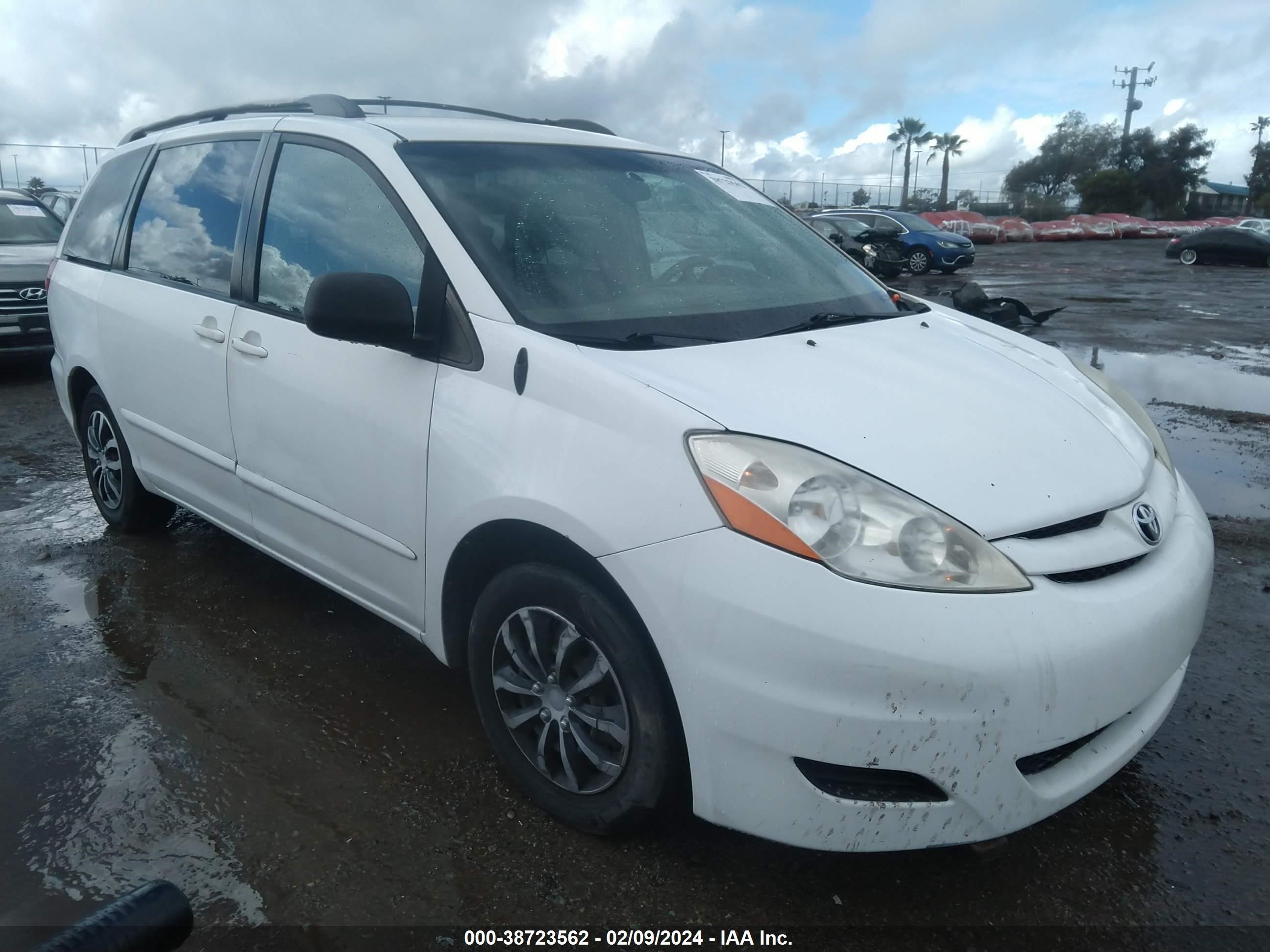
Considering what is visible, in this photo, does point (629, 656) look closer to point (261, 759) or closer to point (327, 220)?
point (261, 759)

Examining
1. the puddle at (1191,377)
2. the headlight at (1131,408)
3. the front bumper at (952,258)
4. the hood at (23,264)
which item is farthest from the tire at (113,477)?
the front bumper at (952,258)

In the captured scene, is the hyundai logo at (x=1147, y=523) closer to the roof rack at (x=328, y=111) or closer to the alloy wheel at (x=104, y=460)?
the roof rack at (x=328, y=111)

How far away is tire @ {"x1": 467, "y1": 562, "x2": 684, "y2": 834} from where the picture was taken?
82.7 inches

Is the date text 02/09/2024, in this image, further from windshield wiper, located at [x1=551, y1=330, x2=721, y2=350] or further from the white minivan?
windshield wiper, located at [x1=551, y1=330, x2=721, y2=350]

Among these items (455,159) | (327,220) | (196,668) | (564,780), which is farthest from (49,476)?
(564,780)

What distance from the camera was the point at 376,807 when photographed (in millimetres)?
2539

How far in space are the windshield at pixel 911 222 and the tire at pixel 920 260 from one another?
56cm

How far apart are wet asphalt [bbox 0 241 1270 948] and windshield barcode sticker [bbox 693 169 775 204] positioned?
1.60 m

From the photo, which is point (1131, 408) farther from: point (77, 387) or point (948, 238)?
point (948, 238)

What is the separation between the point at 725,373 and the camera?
2.29 metres

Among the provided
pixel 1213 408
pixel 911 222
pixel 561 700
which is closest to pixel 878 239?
pixel 911 222

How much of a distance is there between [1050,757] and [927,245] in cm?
2150

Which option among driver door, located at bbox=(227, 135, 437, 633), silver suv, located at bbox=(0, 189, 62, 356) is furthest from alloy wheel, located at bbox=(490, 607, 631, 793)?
silver suv, located at bbox=(0, 189, 62, 356)

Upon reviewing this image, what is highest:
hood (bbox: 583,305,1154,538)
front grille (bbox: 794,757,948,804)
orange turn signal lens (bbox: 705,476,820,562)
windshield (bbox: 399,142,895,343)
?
windshield (bbox: 399,142,895,343)
